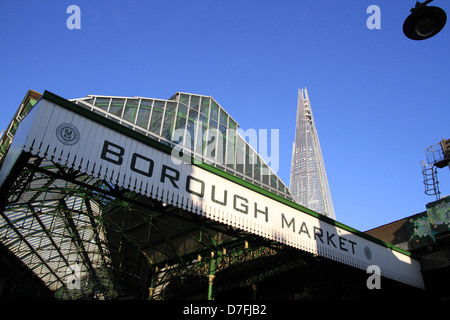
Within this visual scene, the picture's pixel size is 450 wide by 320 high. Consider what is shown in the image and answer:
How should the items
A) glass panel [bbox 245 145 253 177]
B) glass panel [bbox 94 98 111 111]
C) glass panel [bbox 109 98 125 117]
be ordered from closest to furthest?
glass panel [bbox 94 98 111 111] < glass panel [bbox 109 98 125 117] < glass panel [bbox 245 145 253 177]

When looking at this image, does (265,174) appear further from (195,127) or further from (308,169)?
(308,169)

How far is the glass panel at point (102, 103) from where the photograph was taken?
70.0 feet

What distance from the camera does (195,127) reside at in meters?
23.7

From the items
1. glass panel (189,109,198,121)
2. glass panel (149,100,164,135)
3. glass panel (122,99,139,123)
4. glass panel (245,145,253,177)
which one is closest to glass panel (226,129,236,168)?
glass panel (245,145,253,177)

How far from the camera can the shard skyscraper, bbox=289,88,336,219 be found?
145m

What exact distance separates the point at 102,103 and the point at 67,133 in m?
14.4

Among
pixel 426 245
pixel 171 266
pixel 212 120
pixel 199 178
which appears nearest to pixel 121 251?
pixel 171 266

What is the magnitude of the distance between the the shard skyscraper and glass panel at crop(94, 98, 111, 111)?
12425 centimetres

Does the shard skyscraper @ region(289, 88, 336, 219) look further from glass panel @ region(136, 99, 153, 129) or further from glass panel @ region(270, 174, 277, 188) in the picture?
glass panel @ region(136, 99, 153, 129)

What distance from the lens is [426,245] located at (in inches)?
758
